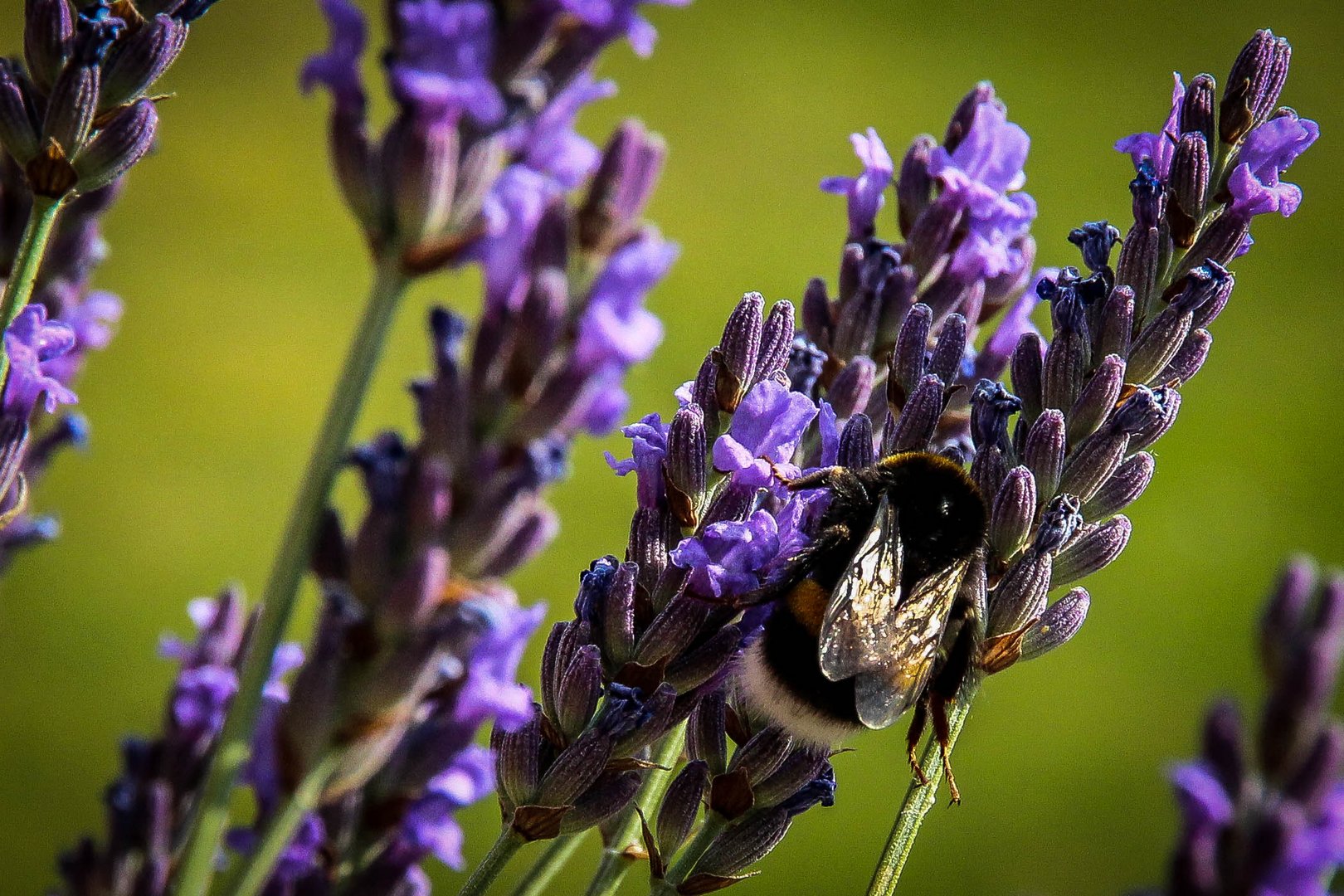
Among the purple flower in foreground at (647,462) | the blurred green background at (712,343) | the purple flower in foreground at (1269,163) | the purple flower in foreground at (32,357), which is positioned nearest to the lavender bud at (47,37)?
the purple flower in foreground at (32,357)

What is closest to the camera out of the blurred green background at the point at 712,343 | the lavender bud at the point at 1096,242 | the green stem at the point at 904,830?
the green stem at the point at 904,830

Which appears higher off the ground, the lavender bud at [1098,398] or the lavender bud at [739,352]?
the lavender bud at [1098,398]

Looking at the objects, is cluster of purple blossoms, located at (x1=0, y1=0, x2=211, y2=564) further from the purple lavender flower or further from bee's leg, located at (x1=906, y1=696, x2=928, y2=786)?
the purple lavender flower

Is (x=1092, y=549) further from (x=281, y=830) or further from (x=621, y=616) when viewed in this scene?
(x=281, y=830)

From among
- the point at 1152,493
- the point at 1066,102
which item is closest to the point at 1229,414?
the point at 1152,493

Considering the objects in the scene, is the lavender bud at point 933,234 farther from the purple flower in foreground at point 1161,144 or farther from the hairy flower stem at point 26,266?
the hairy flower stem at point 26,266

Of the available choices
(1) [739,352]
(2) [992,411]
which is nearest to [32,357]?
(1) [739,352]

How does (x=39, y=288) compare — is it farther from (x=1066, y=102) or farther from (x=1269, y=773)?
(x=1066, y=102)

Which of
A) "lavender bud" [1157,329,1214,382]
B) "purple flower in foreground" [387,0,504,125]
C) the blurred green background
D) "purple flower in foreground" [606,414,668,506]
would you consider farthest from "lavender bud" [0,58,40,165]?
the blurred green background
